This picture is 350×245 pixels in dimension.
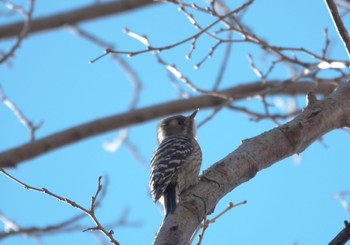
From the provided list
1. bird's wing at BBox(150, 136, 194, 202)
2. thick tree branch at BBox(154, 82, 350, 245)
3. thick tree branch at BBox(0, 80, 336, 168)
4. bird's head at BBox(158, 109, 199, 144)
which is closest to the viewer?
thick tree branch at BBox(154, 82, 350, 245)

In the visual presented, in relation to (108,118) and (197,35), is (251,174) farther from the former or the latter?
(108,118)

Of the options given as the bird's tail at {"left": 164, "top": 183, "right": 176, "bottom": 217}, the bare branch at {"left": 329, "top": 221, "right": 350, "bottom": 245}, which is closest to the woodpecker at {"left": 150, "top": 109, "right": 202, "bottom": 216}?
the bird's tail at {"left": 164, "top": 183, "right": 176, "bottom": 217}

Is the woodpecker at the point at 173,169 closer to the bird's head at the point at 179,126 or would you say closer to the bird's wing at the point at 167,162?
the bird's wing at the point at 167,162

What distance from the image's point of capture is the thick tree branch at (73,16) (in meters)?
8.88

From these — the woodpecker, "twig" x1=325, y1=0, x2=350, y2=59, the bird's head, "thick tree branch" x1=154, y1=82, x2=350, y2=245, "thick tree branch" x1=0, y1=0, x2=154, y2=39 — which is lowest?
"thick tree branch" x1=154, y1=82, x2=350, y2=245

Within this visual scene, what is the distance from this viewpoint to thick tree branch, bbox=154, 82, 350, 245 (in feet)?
11.0

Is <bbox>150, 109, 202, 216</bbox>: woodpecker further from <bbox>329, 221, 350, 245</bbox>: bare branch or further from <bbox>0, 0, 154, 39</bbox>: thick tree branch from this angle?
<bbox>0, 0, 154, 39</bbox>: thick tree branch

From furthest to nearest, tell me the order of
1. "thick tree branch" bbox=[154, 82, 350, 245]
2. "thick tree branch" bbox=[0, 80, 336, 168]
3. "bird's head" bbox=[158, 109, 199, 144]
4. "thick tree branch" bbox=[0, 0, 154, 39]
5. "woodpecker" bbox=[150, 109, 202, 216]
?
"thick tree branch" bbox=[0, 0, 154, 39], "bird's head" bbox=[158, 109, 199, 144], "thick tree branch" bbox=[0, 80, 336, 168], "woodpecker" bbox=[150, 109, 202, 216], "thick tree branch" bbox=[154, 82, 350, 245]

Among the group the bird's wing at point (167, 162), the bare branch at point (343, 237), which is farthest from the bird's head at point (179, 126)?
the bare branch at point (343, 237)

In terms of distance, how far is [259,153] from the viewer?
3.80 meters

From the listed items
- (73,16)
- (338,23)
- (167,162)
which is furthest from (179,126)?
(338,23)

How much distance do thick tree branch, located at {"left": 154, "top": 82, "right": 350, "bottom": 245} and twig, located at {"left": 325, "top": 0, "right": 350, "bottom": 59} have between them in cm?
36

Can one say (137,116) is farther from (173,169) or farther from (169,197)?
(169,197)

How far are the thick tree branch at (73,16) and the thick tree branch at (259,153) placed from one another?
519 centimetres
